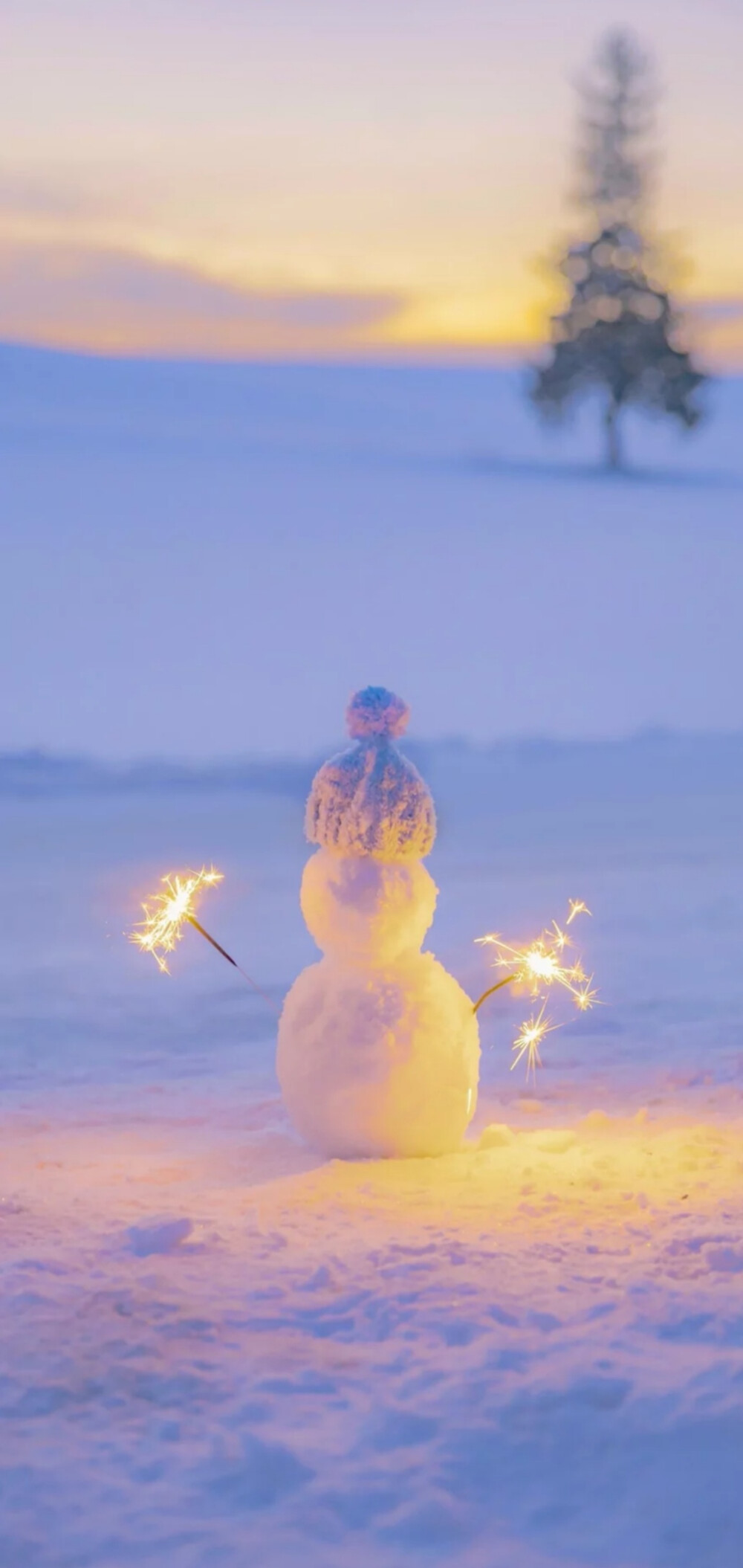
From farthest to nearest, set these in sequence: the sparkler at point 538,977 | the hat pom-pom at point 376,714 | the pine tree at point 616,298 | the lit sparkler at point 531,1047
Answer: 1. the pine tree at point 616,298
2. the lit sparkler at point 531,1047
3. the sparkler at point 538,977
4. the hat pom-pom at point 376,714

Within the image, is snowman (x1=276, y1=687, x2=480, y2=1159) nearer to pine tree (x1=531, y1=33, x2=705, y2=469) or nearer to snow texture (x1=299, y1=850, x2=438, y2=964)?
snow texture (x1=299, y1=850, x2=438, y2=964)

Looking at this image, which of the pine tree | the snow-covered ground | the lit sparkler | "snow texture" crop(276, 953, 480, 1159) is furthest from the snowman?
the pine tree

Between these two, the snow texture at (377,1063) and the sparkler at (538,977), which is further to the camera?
the sparkler at (538,977)

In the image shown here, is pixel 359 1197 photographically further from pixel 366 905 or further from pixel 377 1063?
pixel 366 905

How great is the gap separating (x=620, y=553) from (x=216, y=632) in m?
9.39

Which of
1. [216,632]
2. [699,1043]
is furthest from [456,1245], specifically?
[216,632]

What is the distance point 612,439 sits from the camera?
123 feet

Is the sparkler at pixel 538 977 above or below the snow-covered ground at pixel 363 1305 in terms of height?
above

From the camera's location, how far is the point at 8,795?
13.6 meters

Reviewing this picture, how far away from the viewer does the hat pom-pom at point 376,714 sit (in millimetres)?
5535

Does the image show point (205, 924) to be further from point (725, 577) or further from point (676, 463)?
point (676, 463)

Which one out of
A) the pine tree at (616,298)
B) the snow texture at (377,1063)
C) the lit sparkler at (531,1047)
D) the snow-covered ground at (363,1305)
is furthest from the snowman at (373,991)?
the pine tree at (616,298)

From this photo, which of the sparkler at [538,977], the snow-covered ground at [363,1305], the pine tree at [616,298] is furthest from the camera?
the pine tree at [616,298]

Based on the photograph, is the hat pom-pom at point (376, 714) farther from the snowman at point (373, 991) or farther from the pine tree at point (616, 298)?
the pine tree at point (616, 298)
